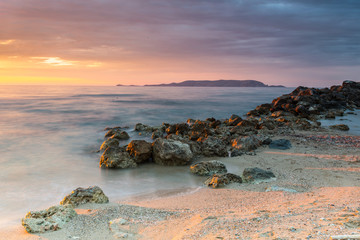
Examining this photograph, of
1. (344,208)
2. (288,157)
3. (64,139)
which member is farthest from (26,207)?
(64,139)

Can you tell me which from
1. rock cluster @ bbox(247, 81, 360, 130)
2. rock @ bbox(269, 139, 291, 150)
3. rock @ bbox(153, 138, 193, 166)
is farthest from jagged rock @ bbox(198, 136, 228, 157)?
rock cluster @ bbox(247, 81, 360, 130)

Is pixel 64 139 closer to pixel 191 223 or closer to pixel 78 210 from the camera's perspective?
pixel 78 210

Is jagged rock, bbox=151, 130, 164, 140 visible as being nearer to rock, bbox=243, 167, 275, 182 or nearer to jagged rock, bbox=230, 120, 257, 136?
jagged rock, bbox=230, 120, 257, 136

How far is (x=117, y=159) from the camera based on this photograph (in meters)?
8.86

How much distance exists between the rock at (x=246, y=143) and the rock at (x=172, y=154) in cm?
231

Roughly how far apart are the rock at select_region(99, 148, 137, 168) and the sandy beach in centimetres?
237

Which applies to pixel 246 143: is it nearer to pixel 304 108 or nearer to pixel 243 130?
pixel 243 130

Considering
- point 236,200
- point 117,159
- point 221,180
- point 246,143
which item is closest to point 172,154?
point 117,159

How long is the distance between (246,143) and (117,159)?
4.97m

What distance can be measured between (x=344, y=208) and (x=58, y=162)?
932cm

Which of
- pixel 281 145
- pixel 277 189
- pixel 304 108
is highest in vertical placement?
pixel 304 108

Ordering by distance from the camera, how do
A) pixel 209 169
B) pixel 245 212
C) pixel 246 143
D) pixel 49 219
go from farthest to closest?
pixel 246 143, pixel 209 169, pixel 245 212, pixel 49 219

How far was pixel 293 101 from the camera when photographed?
84.2ft

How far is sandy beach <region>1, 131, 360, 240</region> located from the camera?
146 inches
